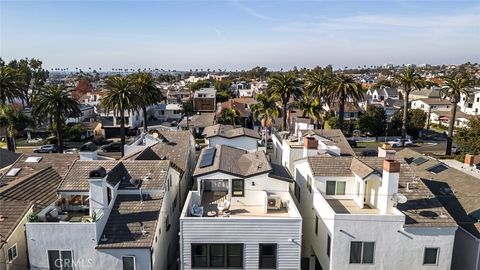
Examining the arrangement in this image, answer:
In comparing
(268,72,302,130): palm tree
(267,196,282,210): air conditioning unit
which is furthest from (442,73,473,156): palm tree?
(267,196,282,210): air conditioning unit

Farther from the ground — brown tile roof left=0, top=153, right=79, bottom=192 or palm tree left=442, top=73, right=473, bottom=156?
Result: palm tree left=442, top=73, right=473, bottom=156

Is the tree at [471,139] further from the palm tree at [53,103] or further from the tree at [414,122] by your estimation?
the palm tree at [53,103]

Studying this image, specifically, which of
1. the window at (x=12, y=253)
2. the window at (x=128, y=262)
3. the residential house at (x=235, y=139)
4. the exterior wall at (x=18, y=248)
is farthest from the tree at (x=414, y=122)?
the window at (x=12, y=253)

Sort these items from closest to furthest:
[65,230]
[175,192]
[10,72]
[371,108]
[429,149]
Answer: [65,230], [175,192], [10,72], [429,149], [371,108]

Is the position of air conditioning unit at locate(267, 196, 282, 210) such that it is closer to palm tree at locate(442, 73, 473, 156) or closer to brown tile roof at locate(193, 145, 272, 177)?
brown tile roof at locate(193, 145, 272, 177)

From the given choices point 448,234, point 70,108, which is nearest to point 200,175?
point 448,234

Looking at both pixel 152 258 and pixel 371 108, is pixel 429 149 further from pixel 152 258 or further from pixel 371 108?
pixel 152 258
